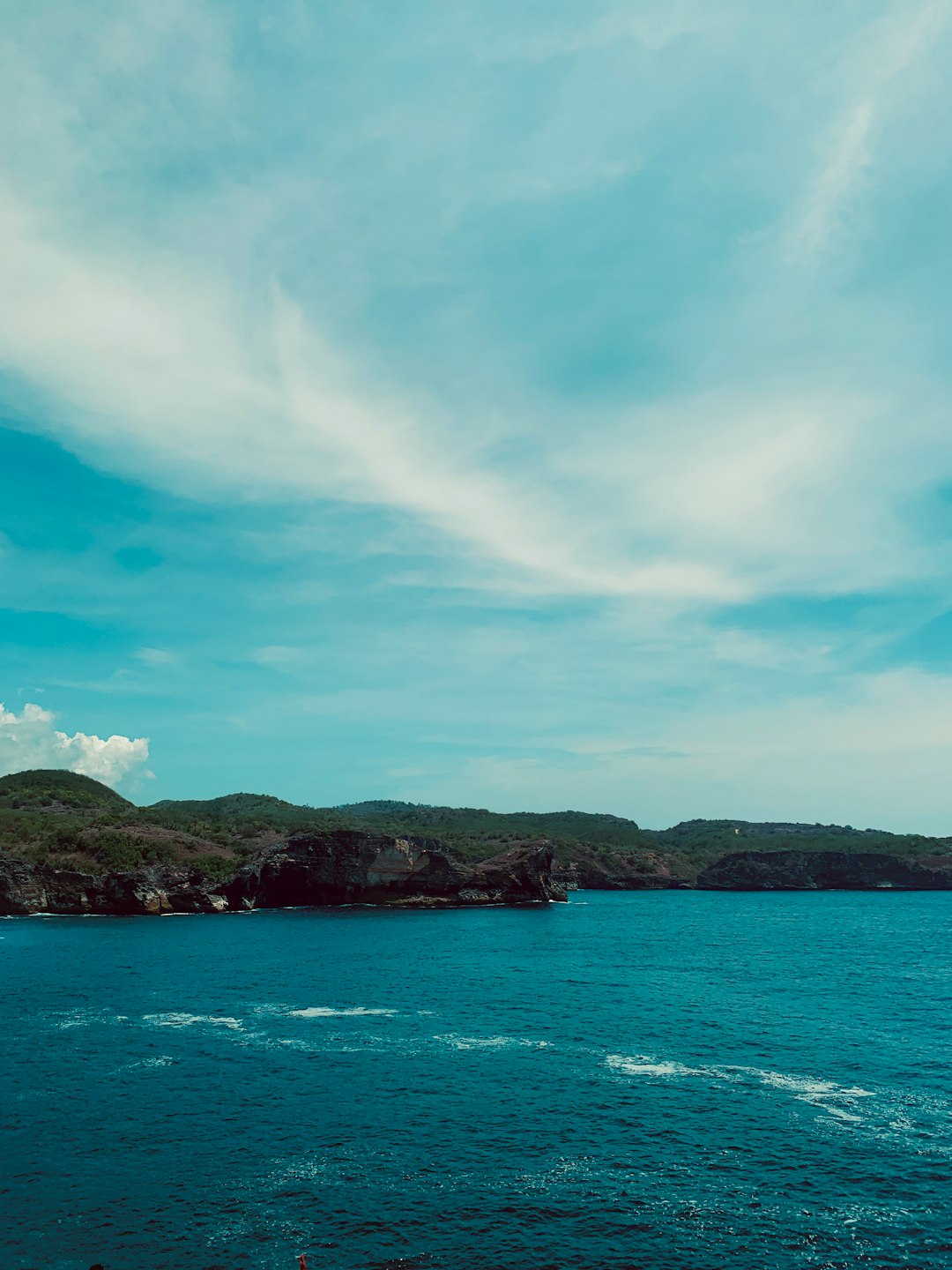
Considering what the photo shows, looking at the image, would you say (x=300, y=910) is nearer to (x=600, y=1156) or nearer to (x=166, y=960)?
(x=166, y=960)

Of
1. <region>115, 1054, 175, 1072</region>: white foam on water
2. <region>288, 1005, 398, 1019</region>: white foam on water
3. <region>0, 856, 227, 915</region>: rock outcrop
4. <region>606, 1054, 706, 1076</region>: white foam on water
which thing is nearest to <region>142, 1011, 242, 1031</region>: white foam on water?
<region>288, 1005, 398, 1019</region>: white foam on water

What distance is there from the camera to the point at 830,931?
167625mm

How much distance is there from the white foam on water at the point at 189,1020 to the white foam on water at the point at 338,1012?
6467 mm

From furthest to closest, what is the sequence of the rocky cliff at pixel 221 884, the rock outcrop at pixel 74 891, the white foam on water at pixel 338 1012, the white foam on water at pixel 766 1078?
the rocky cliff at pixel 221 884 → the rock outcrop at pixel 74 891 → the white foam on water at pixel 338 1012 → the white foam on water at pixel 766 1078

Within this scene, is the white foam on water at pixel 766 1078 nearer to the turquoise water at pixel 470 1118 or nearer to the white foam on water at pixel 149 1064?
the turquoise water at pixel 470 1118

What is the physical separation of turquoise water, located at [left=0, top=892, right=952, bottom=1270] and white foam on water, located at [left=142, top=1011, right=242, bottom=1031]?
1.54 feet

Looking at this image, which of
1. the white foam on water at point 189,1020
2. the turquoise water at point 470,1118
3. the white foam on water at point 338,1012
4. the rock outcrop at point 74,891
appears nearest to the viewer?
the turquoise water at point 470,1118

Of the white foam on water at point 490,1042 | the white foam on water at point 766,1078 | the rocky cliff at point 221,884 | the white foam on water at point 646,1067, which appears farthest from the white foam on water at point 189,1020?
the rocky cliff at point 221,884

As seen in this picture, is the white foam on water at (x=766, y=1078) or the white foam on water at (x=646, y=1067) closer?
the white foam on water at (x=766, y=1078)

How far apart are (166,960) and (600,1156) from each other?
267 feet

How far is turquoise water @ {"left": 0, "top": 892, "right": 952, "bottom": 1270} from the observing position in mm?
38375

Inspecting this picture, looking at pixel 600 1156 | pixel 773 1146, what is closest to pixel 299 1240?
pixel 600 1156

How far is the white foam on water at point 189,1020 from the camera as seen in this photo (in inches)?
3002

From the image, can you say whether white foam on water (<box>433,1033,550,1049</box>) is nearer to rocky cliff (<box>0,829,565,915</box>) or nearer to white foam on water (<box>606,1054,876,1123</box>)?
white foam on water (<box>606,1054,876,1123</box>)
